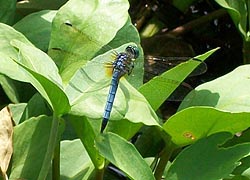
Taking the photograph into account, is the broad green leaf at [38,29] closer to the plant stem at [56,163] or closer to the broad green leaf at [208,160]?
the plant stem at [56,163]

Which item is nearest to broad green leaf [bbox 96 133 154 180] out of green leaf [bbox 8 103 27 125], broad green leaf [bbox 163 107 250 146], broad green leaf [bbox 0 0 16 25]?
broad green leaf [bbox 163 107 250 146]

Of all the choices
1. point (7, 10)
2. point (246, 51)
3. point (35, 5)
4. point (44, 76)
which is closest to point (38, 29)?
point (7, 10)

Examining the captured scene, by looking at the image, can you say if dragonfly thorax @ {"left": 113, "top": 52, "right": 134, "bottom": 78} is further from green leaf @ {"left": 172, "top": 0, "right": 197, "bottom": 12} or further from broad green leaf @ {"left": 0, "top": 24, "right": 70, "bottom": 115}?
green leaf @ {"left": 172, "top": 0, "right": 197, "bottom": 12}

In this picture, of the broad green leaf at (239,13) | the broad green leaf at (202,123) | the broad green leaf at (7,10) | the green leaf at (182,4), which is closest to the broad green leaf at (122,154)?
the broad green leaf at (202,123)

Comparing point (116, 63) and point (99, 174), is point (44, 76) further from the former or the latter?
point (116, 63)

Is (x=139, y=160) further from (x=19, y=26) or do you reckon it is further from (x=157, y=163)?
(x=19, y=26)
